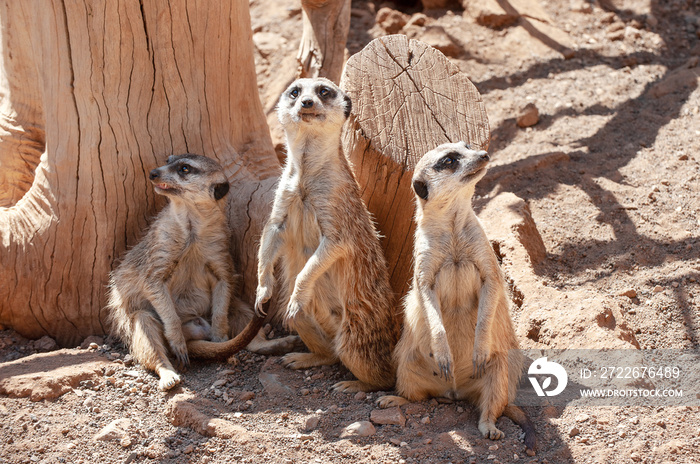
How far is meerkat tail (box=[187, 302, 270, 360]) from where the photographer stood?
326cm

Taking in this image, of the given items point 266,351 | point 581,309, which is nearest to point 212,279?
point 266,351

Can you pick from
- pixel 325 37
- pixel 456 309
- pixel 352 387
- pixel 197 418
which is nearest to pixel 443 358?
pixel 456 309

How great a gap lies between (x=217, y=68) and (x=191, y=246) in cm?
100

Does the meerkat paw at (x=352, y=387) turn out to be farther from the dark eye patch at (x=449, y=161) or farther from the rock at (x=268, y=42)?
the rock at (x=268, y=42)

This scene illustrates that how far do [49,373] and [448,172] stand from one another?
2036mm

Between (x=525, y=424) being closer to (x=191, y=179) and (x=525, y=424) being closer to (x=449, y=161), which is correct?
(x=449, y=161)

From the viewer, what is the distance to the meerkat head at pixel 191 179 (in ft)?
11.3

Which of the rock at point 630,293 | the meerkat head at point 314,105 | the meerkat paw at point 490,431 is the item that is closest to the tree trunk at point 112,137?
the meerkat head at point 314,105

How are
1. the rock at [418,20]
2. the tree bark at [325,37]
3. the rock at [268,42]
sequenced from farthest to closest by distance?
A: the rock at [268,42] → the rock at [418,20] → the tree bark at [325,37]

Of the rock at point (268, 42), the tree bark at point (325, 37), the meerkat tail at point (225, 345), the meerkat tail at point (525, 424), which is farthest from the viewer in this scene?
the rock at point (268, 42)

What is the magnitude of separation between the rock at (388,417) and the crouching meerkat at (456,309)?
10cm

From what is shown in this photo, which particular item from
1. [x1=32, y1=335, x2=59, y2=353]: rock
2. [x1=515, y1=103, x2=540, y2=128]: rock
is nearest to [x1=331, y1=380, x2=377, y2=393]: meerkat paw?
[x1=32, y1=335, x2=59, y2=353]: rock

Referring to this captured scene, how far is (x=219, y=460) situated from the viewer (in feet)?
8.42

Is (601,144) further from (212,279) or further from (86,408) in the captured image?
(86,408)
